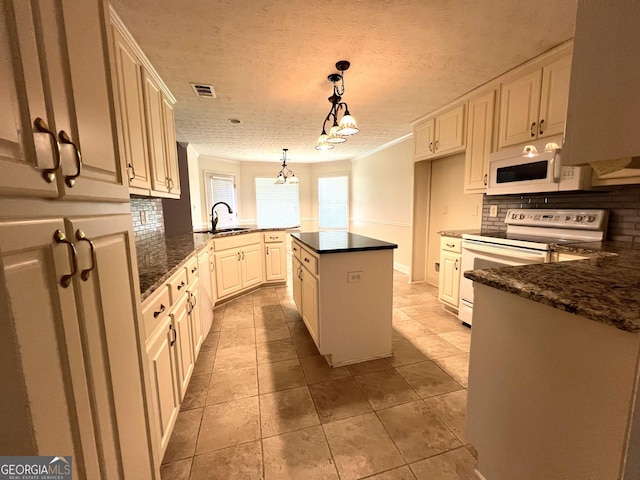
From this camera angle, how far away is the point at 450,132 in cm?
303

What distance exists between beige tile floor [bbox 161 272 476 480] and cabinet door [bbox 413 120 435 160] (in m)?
2.26

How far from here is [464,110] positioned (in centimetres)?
282

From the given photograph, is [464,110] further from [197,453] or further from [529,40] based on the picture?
[197,453]

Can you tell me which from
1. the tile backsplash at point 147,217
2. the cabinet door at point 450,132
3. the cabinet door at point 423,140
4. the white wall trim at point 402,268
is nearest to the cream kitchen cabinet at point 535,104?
the cabinet door at point 450,132

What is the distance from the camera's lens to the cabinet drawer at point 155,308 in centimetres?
111

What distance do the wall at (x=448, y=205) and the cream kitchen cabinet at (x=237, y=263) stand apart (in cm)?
271

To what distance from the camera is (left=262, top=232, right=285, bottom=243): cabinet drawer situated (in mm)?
3967

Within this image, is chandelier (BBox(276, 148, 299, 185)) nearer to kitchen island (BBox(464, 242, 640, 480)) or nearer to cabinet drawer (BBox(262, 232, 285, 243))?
cabinet drawer (BBox(262, 232, 285, 243))

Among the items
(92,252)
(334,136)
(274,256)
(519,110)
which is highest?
(519,110)

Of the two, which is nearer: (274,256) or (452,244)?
(452,244)

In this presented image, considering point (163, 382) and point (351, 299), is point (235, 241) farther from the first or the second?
point (163, 382)

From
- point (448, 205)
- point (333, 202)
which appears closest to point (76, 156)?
point (448, 205)

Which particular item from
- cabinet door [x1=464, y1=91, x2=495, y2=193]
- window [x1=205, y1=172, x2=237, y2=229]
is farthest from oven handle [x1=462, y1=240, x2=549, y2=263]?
window [x1=205, y1=172, x2=237, y2=229]

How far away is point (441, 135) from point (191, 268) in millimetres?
3150
